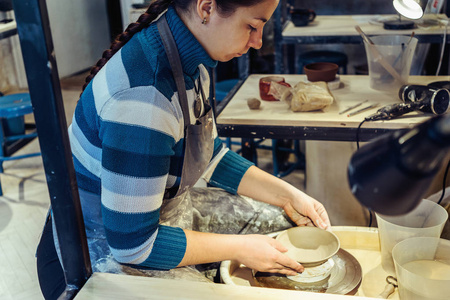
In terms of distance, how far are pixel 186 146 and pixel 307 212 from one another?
49 centimetres

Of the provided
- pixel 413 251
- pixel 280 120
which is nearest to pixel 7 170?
pixel 280 120

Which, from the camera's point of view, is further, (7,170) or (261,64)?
(261,64)

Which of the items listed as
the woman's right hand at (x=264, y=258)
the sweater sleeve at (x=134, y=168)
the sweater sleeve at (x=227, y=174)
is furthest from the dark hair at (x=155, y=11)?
the woman's right hand at (x=264, y=258)

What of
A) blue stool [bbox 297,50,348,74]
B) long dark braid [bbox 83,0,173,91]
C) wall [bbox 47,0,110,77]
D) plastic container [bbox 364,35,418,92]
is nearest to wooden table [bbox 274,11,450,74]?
blue stool [bbox 297,50,348,74]

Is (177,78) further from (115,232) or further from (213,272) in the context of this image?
(213,272)

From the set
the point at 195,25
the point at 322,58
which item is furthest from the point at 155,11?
the point at 322,58

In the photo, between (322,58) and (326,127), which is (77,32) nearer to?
(322,58)

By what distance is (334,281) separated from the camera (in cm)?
132

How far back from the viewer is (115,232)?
1.16 meters

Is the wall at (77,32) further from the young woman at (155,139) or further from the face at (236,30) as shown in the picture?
the face at (236,30)

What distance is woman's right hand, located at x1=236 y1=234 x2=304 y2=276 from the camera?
4.22 feet

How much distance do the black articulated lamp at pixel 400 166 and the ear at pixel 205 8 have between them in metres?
0.72

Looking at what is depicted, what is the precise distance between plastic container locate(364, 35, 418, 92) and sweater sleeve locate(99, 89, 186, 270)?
1.29 metres

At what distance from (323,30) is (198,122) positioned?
2.28 m
